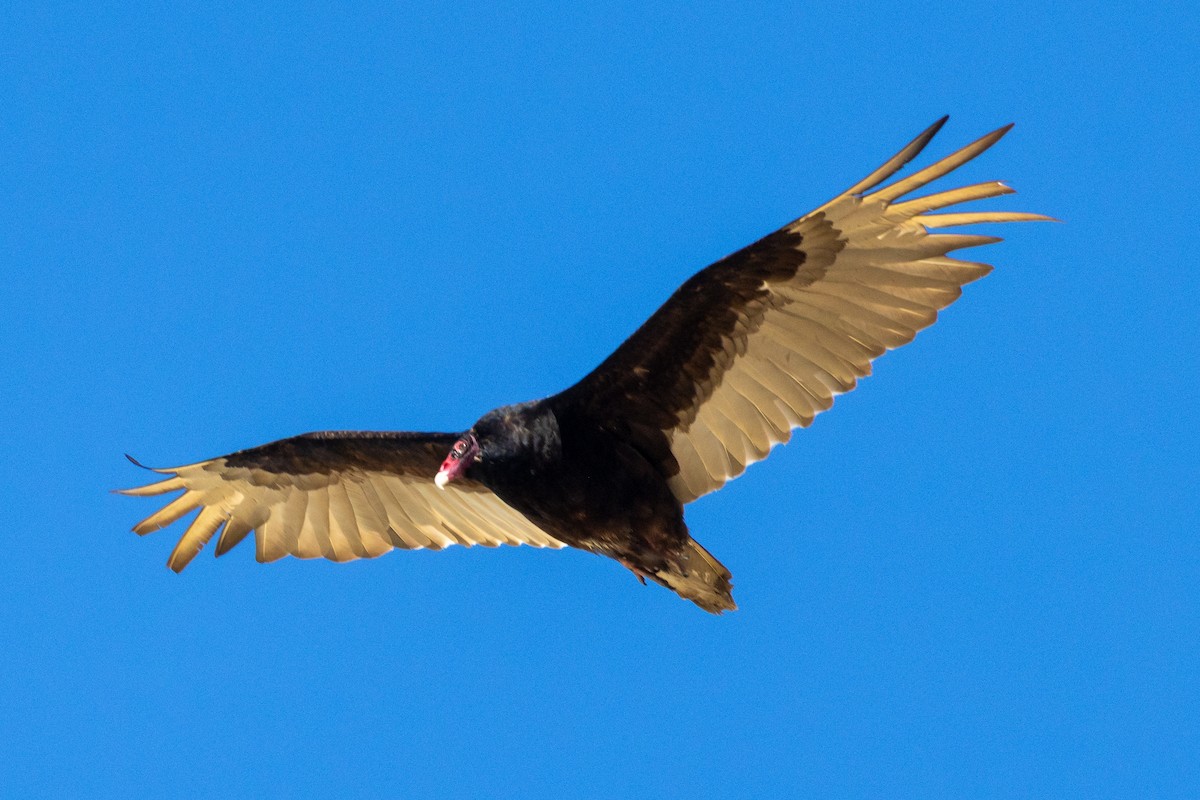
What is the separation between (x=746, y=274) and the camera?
575cm

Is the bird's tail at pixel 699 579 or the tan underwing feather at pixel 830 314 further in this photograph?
the bird's tail at pixel 699 579

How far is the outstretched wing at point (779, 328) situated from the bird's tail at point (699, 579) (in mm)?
267

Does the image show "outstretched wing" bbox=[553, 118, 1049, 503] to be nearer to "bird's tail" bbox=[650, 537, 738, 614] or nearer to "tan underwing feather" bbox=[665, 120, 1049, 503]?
"tan underwing feather" bbox=[665, 120, 1049, 503]

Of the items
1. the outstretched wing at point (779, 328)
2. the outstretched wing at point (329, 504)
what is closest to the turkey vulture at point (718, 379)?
the outstretched wing at point (779, 328)

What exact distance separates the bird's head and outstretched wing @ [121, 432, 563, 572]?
94 centimetres

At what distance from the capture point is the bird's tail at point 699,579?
6.16m

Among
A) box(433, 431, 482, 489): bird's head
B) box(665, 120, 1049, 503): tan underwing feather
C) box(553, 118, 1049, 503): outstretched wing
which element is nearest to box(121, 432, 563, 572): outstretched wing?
box(433, 431, 482, 489): bird's head

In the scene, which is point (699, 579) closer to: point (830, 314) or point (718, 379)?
point (718, 379)

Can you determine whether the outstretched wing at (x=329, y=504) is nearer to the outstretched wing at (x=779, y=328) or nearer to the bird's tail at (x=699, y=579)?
the bird's tail at (x=699, y=579)

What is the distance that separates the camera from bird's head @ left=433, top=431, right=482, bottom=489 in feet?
19.7

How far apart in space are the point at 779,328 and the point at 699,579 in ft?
3.91

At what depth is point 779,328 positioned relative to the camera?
5.89 metres

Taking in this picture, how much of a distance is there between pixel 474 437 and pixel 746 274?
1341 millimetres

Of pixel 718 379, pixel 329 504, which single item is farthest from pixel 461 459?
pixel 329 504
